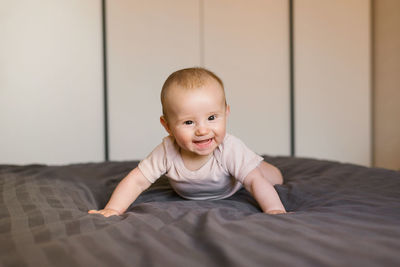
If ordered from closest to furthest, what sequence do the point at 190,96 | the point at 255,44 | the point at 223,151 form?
the point at 190,96
the point at 223,151
the point at 255,44

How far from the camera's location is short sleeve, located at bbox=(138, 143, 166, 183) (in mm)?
1222

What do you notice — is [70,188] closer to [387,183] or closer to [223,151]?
[223,151]

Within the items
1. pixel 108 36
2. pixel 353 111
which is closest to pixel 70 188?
pixel 108 36

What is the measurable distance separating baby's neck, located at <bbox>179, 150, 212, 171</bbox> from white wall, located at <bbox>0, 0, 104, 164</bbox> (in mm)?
1994

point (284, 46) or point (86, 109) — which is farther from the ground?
point (284, 46)

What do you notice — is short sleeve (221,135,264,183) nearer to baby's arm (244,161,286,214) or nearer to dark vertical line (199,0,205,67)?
baby's arm (244,161,286,214)

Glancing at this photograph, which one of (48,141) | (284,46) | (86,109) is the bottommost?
(48,141)

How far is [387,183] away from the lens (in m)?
1.18

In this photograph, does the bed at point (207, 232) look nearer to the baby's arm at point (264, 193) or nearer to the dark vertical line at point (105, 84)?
the baby's arm at point (264, 193)

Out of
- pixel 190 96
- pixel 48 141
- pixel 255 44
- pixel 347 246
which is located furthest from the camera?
pixel 255 44

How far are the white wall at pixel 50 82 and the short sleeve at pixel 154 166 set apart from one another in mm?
1954

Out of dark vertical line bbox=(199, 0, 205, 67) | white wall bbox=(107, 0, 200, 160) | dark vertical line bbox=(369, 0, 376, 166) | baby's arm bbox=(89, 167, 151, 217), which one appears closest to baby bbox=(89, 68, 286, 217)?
baby's arm bbox=(89, 167, 151, 217)

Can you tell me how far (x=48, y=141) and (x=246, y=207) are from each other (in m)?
2.28

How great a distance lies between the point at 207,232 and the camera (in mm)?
656
